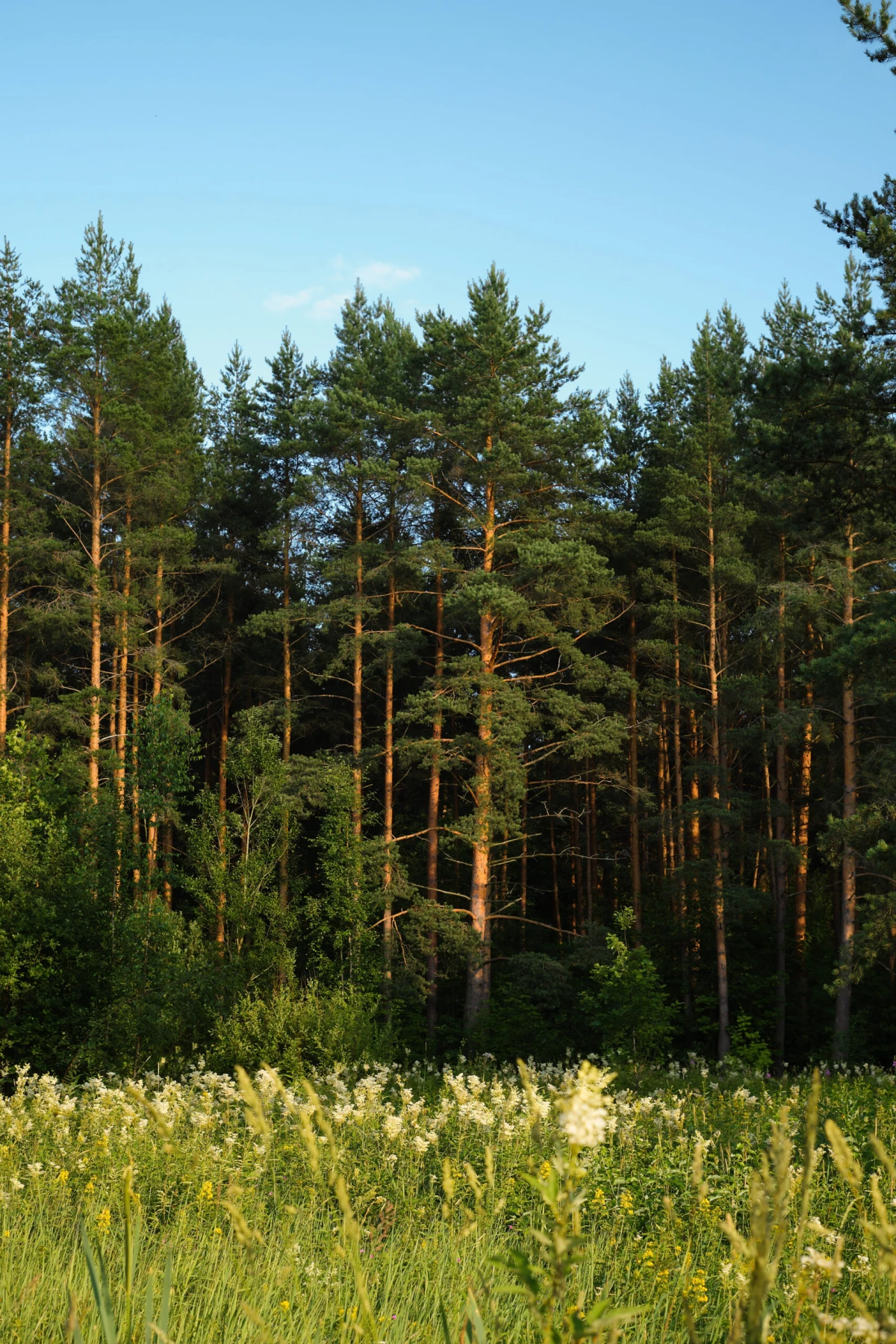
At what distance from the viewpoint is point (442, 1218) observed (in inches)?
127

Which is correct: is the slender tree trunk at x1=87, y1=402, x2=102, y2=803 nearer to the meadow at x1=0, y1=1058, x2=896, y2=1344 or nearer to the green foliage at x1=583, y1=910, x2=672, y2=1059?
the green foliage at x1=583, y1=910, x2=672, y2=1059

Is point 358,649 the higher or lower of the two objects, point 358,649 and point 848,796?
the higher

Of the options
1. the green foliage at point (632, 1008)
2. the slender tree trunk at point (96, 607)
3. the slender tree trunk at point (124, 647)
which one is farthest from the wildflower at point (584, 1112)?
the slender tree trunk at point (96, 607)

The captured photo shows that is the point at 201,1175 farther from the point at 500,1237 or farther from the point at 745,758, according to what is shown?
the point at 745,758

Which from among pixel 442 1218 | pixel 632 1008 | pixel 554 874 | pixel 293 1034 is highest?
pixel 442 1218

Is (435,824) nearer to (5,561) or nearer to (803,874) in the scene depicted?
(803,874)

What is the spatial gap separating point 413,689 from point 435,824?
496 centimetres

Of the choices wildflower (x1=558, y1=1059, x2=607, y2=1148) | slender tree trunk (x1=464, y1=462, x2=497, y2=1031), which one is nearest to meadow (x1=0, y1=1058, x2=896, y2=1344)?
wildflower (x1=558, y1=1059, x2=607, y2=1148)

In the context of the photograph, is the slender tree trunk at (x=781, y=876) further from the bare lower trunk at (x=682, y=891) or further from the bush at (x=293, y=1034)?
the bush at (x=293, y=1034)

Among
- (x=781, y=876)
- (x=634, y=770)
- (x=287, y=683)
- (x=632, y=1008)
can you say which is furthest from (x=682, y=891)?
(x=287, y=683)

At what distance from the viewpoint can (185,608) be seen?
26531 millimetres

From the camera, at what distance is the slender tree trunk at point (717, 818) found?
20.8 metres

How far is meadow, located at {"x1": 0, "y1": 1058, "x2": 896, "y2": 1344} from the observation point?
1.16m

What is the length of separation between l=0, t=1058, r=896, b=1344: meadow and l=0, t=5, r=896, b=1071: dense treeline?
7510 millimetres
